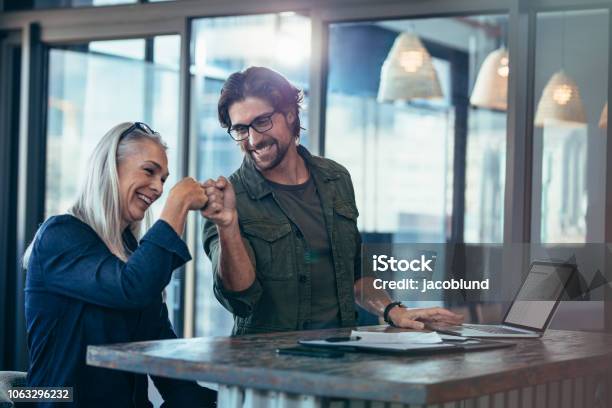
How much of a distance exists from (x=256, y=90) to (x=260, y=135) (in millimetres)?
150

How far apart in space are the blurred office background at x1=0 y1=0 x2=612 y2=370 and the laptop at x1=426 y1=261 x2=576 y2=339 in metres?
1.04

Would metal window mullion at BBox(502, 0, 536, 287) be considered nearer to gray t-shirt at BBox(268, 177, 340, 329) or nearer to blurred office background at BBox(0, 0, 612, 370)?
blurred office background at BBox(0, 0, 612, 370)

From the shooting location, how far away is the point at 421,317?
9.87ft

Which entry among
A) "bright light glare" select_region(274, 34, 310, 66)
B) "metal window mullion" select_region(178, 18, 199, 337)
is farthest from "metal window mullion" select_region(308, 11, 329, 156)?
"metal window mullion" select_region(178, 18, 199, 337)

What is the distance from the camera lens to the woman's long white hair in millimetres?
2680

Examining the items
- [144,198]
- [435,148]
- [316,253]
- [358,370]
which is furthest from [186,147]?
[435,148]

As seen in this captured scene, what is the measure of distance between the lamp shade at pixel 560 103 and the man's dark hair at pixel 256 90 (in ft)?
5.00

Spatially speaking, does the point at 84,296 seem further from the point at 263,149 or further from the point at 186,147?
the point at 186,147

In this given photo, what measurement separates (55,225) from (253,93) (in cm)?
80

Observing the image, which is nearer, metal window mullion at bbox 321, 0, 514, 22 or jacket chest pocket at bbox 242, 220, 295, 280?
jacket chest pocket at bbox 242, 220, 295, 280

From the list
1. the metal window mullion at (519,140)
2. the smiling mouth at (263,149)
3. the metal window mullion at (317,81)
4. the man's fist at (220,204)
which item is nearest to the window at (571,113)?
the metal window mullion at (519,140)

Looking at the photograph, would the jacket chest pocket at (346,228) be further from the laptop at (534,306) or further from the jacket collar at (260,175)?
the laptop at (534,306)

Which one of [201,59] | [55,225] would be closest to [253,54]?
[201,59]

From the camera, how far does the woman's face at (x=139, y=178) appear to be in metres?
2.74
